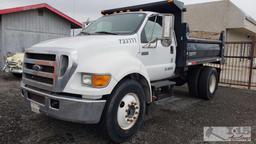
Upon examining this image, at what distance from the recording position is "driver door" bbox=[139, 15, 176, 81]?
4.28 meters

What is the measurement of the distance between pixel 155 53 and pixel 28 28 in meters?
11.4

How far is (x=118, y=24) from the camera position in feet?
15.0

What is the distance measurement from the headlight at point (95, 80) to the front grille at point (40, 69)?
442mm

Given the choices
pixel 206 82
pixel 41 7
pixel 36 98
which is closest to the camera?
pixel 36 98

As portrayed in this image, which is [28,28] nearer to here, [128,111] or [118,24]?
[118,24]

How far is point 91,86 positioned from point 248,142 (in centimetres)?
289

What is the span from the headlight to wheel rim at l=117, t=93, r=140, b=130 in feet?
1.79

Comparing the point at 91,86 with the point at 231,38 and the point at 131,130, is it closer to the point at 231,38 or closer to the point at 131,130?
the point at 131,130

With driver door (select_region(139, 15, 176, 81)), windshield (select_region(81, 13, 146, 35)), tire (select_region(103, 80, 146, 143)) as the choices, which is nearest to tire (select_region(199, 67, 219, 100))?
driver door (select_region(139, 15, 176, 81))

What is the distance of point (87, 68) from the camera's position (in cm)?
310

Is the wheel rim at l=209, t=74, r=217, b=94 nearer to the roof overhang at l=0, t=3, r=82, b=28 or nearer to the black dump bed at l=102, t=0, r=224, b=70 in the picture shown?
the black dump bed at l=102, t=0, r=224, b=70

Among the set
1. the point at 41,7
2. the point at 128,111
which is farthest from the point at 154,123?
the point at 41,7

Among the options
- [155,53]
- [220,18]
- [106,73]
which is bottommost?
[106,73]

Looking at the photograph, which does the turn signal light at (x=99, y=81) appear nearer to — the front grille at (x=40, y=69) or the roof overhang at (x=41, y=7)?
the front grille at (x=40, y=69)
